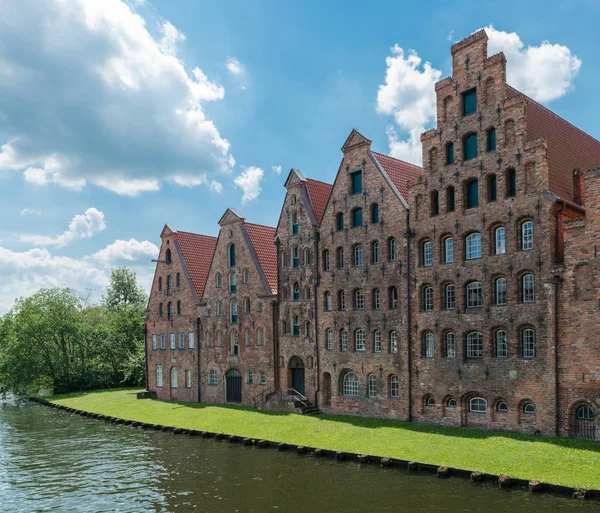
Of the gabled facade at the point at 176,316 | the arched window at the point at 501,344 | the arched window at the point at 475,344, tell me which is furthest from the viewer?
the gabled facade at the point at 176,316

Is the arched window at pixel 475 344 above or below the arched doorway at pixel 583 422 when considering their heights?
above

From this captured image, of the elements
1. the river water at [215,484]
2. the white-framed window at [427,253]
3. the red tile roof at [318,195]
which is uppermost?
the red tile roof at [318,195]

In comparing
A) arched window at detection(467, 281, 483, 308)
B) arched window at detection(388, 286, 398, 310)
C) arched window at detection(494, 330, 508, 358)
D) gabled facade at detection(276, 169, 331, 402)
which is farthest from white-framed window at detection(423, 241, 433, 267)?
gabled facade at detection(276, 169, 331, 402)

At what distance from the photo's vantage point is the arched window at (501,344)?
1133 inches

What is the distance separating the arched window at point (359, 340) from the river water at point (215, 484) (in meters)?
9.42

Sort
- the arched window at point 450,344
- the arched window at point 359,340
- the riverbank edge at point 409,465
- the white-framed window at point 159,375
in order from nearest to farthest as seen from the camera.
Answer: the riverbank edge at point 409,465
the arched window at point 450,344
the arched window at point 359,340
the white-framed window at point 159,375

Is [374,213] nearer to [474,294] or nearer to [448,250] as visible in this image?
[448,250]

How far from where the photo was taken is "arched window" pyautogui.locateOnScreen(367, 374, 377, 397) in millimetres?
34834

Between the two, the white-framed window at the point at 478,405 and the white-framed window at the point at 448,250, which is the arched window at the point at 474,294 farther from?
the white-framed window at the point at 478,405

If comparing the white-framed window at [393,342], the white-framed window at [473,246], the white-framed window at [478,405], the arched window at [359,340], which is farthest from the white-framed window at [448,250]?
the white-framed window at [478,405]

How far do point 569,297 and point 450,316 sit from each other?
21.5 feet

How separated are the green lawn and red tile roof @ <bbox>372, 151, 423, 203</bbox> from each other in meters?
14.3

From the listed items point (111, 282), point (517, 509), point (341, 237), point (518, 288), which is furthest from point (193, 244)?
point (111, 282)

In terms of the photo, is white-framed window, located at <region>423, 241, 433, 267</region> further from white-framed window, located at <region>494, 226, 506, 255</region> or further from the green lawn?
the green lawn
